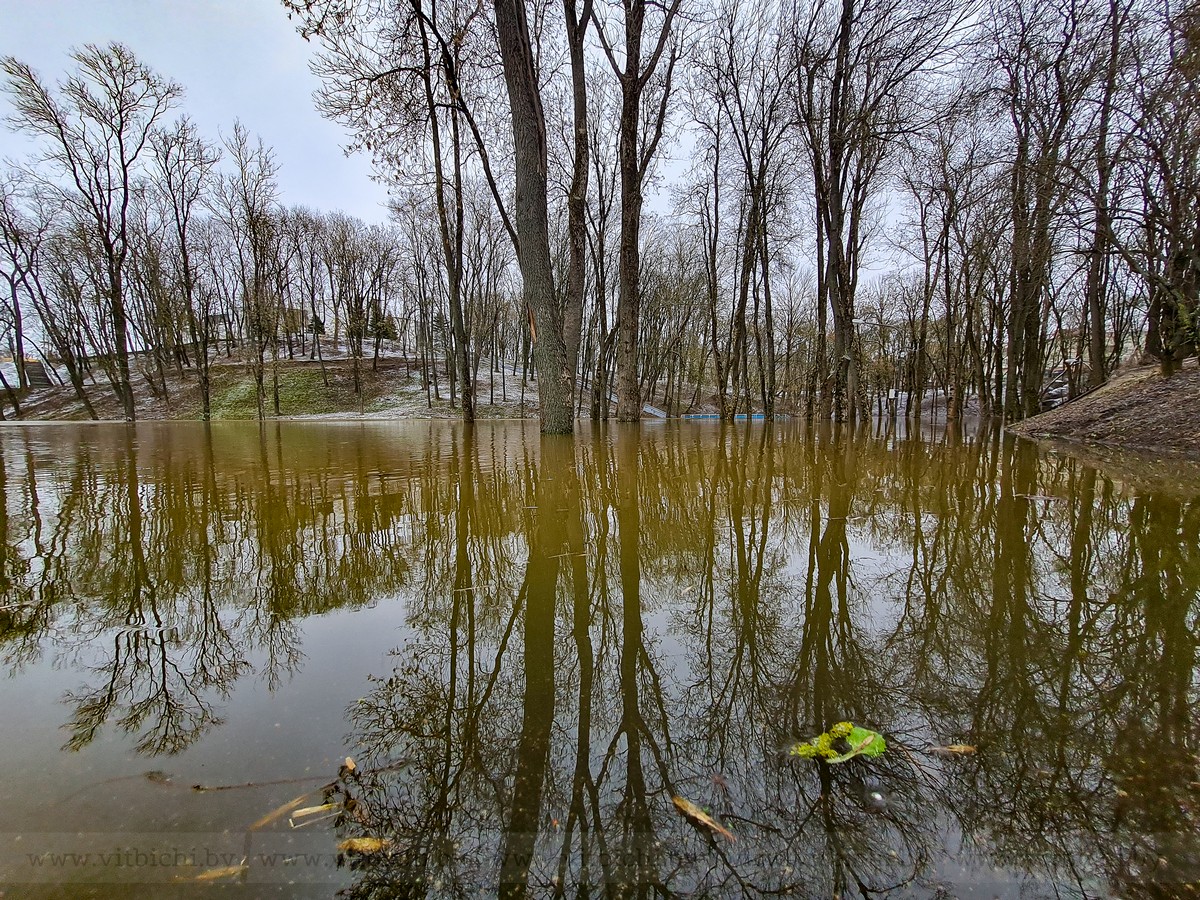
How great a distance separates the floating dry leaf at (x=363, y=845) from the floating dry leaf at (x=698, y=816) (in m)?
0.59

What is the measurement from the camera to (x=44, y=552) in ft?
8.66

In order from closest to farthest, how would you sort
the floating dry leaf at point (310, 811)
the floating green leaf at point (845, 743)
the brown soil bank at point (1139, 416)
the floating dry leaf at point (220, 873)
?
the floating dry leaf at point (220, 873)
the floating dry leaf at point (310, 811)
the floating green leaf at point (845, 743)
the brown soil bank at point (1139, 416)

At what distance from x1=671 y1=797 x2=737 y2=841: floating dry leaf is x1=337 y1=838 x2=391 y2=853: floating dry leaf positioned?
1.94 ft

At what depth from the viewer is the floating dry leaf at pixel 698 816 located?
981 millimetres

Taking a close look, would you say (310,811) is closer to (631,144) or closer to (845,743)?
(845,743)

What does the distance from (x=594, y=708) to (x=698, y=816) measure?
0.42m

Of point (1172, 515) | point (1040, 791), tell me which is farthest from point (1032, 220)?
point (1040, 791)

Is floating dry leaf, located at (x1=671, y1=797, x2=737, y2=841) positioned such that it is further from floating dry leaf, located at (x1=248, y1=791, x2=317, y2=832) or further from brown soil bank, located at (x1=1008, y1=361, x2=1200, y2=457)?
brown soil bank, located at (x1=1008, y1=361, x2=1200, y2=457)

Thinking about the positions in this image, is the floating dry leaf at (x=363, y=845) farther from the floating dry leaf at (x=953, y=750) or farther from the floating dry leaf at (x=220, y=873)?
the floating dry leaf at (x=953, y=750)

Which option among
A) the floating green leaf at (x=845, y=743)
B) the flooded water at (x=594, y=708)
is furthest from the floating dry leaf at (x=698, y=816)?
the floating green leaf at (x=845, y=743)

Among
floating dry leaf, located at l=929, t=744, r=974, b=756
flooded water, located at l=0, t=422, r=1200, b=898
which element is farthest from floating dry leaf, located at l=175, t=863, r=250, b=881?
floating dry leaf, located at l=929, t=744, r=974, b=756

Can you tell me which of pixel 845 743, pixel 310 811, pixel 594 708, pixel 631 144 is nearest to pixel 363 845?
pixel 310 811

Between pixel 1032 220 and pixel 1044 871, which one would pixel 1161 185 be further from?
pixel 1044 871

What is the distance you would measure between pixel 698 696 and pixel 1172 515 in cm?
399
